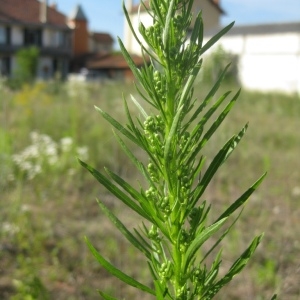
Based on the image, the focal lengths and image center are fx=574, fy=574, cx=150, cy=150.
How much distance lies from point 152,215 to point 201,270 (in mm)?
48

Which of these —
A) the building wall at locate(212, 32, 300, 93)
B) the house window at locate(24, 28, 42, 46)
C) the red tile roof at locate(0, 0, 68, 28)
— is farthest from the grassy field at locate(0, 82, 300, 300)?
the house window at locate(24, 28, 42, 46)

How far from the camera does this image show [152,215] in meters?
0.35

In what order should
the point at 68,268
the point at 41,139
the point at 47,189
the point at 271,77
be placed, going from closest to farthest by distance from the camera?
the point at 68,268 < the point at 47,189 < the point at 41,139 < the point at 271,77

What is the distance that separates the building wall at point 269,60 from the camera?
9917 mm

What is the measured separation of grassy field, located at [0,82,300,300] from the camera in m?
3.18

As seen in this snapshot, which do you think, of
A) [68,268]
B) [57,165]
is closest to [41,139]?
[57,165]

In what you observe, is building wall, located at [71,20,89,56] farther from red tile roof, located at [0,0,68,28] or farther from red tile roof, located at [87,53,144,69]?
red tile roof, located at [0,0,68,28]

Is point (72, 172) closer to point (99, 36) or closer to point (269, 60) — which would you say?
point (269, 60)

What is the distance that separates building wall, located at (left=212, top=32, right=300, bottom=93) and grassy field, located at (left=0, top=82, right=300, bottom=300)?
2.36 metres

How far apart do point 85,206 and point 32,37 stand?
1386cm

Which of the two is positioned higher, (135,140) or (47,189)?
(135,140)

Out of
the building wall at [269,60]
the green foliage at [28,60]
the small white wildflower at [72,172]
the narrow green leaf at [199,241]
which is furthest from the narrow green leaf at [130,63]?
the green foliage at [28,60]

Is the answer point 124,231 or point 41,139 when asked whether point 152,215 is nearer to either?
point 124,231

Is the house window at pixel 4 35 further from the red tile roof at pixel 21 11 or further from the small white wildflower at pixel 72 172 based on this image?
the small white wildflower at pixel 72 172
